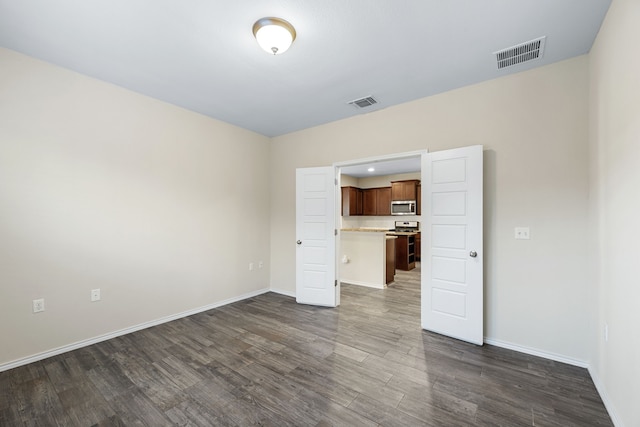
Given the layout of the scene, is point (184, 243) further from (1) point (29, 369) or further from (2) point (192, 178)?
(1) point (29, 369)

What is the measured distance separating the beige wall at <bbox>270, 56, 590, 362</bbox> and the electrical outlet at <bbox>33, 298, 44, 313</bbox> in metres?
4.34

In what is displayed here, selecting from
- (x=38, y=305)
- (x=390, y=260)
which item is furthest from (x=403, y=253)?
(x=38, y=305)

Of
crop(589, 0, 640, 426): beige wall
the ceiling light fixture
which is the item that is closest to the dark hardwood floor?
crop(589, 0, 640, 426): beige wall

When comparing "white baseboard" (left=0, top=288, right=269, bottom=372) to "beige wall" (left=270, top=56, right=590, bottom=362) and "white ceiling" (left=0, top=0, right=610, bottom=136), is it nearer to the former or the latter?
"white ceiling" (left=0, top=0, right=610, bottom=136)

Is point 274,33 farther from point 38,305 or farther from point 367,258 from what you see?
point 367,258

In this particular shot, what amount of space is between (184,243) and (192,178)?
0.91 m

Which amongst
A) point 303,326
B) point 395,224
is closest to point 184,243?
point 303,326

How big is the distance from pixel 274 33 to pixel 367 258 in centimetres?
403

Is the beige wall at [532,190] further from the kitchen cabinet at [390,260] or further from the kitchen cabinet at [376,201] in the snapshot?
the kitchen cabinet at [376,201]

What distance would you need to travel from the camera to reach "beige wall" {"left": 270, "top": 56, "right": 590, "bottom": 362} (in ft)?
7.72

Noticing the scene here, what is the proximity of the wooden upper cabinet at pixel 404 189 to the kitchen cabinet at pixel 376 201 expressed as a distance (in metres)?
0.37

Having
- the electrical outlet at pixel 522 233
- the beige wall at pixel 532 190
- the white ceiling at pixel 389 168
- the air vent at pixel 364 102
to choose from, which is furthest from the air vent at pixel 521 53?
the white ceiling at pixel 389 168

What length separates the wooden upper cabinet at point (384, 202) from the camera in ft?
26.7

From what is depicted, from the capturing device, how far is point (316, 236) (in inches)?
156
